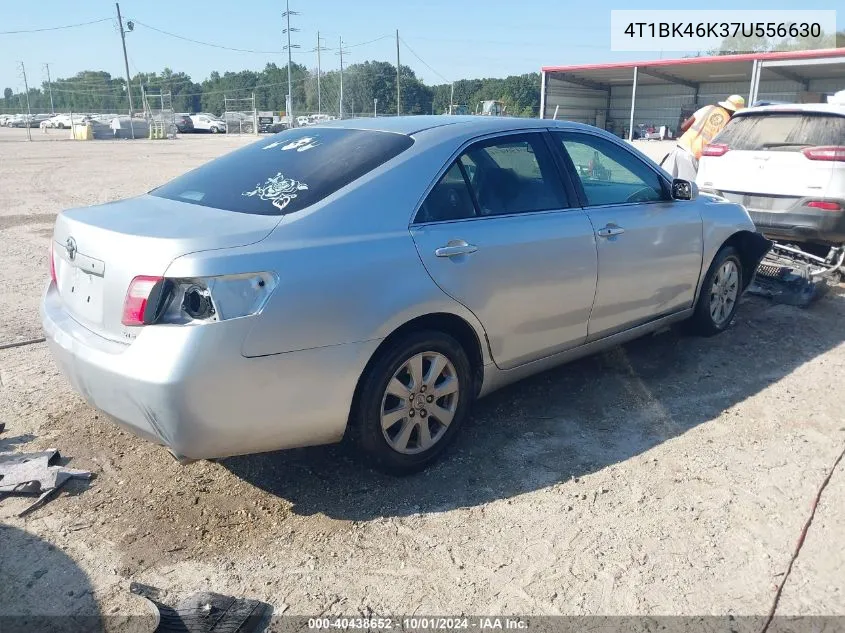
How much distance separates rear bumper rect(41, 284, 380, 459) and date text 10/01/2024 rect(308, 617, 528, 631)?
76 cm

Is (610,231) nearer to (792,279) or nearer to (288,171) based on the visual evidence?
(288,171)

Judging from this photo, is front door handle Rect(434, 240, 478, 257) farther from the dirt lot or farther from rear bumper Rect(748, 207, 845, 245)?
rear bumper Rect(748, 207, 845, 245)

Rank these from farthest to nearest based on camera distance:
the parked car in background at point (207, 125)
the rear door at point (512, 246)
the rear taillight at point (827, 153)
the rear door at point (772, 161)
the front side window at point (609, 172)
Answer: the parked car in background at point (207, 125) → the rear door at point (772, 161) → the rear taillight at point (827, 153) → the front side window at point (609, 172) → the rear door at point (512, 246)

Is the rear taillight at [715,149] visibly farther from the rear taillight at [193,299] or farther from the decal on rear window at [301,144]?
the rear taillight at [193,299]

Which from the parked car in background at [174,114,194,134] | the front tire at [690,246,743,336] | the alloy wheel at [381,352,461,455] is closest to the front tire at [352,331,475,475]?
the alloy wheel at [381,352,461,455]

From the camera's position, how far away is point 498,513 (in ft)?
10.1

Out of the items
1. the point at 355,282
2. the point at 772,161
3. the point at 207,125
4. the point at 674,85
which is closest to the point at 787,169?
the point at 772,161

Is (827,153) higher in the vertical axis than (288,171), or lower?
lower

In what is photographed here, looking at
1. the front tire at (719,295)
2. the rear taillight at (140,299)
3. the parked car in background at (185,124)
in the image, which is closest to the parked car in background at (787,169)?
the front tire at (719,295)

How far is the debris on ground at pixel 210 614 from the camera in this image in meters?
2.38

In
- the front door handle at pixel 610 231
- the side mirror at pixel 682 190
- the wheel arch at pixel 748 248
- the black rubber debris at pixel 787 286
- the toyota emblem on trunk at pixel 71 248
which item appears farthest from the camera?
the black rubber debris at pixel 787 286

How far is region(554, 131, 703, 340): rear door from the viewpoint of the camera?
13.2ft

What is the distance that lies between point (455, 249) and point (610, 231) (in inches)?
47.3

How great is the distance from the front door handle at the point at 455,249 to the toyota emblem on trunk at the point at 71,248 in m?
1.57
